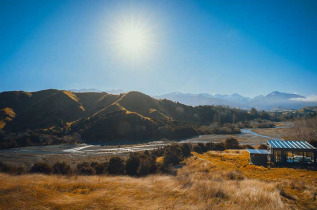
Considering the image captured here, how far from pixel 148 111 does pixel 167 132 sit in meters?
36.5

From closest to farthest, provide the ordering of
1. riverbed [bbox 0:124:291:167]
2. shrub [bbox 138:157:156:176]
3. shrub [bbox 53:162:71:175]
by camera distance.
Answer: shrub [bbox 138:157:156:176], shrub [bbox 53:162:71:175], riverbed [bbox 0:124:291:167]

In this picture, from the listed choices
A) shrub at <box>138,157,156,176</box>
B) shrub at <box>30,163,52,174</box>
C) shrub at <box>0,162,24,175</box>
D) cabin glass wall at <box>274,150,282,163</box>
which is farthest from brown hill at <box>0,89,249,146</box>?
cabin glass wall at <box>274,150,282,163</box>

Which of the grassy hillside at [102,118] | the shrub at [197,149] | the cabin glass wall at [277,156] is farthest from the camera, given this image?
the grassy hillside at [102,118]

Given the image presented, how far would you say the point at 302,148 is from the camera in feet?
78.5

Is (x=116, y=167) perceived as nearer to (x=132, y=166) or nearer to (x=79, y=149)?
(x=132, y=166)

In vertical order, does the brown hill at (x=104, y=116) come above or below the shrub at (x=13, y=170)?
above

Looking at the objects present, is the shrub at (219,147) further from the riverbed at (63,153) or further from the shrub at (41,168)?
the shrub at (41,168)

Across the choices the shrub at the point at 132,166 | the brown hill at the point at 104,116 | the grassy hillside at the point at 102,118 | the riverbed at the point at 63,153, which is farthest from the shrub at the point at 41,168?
the brown hill at the point at 104,116

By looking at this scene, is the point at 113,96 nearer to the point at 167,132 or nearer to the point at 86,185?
the point at 167,132

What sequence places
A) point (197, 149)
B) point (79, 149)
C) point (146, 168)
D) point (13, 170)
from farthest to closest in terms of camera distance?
point (79, 149), point (197, 149), point (146, 168), point (13, 170)

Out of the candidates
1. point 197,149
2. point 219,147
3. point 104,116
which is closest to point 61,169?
point 197,149

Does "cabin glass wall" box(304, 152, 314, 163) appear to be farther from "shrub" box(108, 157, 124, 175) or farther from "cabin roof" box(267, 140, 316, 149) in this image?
"shrub" box(108, 157, 124, 175)

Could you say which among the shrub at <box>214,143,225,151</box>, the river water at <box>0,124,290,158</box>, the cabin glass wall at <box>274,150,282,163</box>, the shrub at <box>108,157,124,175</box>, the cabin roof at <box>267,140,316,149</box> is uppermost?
the cabin roof at <box>267,140,316,149</box>

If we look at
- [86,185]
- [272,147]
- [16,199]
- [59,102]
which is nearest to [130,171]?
[86,185]
